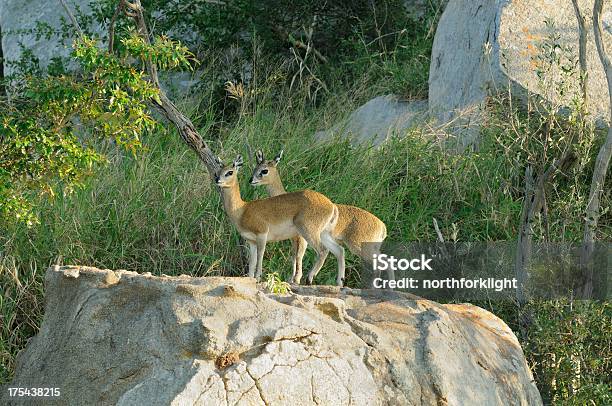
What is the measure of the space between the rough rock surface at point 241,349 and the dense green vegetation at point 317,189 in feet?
4.30

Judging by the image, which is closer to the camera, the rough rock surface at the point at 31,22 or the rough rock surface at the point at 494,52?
the rough rock surface at the point at 494,52

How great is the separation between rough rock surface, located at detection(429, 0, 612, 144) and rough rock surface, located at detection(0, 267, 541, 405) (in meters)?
4.93

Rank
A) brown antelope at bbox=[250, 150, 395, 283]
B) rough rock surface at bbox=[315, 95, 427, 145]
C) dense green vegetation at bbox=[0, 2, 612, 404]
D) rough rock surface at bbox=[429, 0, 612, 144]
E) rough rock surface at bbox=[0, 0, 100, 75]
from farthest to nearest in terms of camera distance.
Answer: rough rock surface at bbox=[0, 0, 100, 75] < rough rock surface at bbox=[315, 95, 427, 145] < rough rock surface at bbox=[429, 0, 612, 144] < brown antelope at bbox=[250, 150, 395, 283] < dense green vegetation at bbox=[0, 2, 612, 404]

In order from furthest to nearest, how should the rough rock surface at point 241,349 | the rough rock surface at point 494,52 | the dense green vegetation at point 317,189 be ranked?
1. the rough rock surface at point 494,52
2. the dense green vegetation at point 317,189
3. the rough rock surface at point 241,349

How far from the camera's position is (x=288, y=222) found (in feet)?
28.8

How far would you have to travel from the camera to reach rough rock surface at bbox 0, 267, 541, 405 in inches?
219

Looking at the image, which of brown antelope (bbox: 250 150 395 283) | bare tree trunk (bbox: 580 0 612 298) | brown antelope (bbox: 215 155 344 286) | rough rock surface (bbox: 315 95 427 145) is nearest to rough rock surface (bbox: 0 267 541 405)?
brown antelope (bbox: 215 155 344 286)

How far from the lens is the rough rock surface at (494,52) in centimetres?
1138

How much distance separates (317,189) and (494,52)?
2485 millimetres

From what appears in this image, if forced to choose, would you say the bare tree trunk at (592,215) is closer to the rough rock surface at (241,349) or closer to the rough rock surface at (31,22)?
the rough rock surface at (241,349)

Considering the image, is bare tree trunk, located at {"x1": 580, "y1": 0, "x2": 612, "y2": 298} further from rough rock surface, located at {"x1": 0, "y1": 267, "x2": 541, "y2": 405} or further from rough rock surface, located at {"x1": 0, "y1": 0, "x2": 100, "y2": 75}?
rough rock surface, located at {"x1": 0, "y1": 0, "x2": 100, "y2": 75}

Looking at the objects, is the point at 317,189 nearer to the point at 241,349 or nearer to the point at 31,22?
the point at 241,349

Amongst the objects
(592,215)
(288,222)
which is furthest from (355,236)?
(592,215)

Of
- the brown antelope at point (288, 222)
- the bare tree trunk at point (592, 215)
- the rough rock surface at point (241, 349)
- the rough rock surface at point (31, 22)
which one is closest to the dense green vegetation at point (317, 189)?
the bare tree trunk at point (592, 215)
